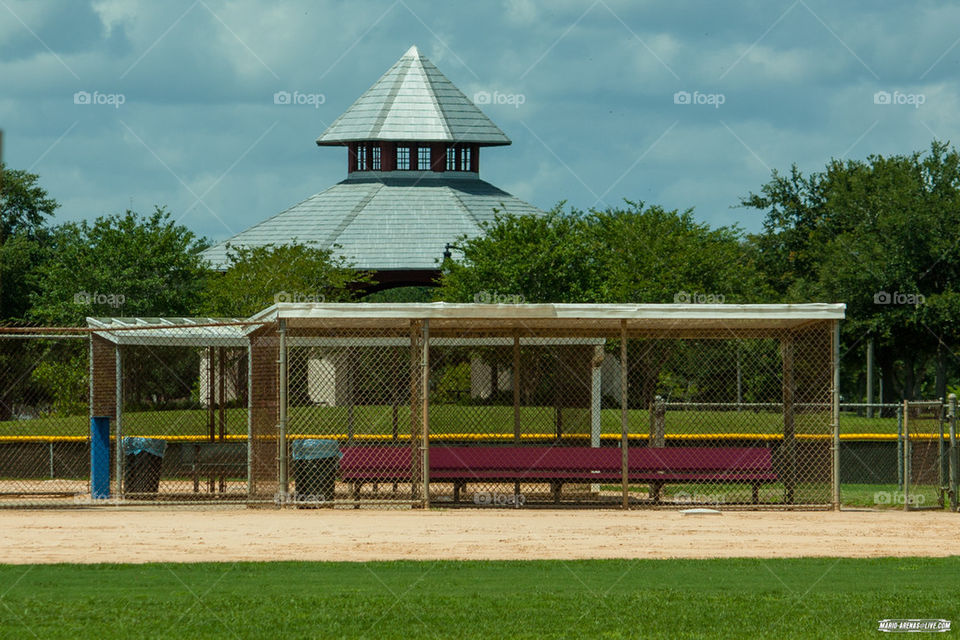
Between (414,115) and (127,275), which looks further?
(414,115)

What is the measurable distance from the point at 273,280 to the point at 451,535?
2917 cm

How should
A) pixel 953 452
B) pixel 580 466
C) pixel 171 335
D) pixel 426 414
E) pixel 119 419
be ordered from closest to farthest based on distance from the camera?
pixel 426 414, pixel 953 452, pixel 580 466, pixel 119 419, pixel 171 335

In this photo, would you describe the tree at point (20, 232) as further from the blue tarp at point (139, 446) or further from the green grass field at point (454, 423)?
the blue tarp at point (139, 446)

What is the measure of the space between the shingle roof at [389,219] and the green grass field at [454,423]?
14.3 meters

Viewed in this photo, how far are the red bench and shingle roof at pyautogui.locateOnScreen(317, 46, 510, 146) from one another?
138 feet

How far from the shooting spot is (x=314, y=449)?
1867 cm

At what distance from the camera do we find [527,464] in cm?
1928

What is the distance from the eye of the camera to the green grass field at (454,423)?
105 ft

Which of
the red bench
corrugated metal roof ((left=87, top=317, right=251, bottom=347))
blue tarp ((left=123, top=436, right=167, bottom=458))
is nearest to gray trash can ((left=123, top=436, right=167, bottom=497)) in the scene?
blue tarp ((left=123, top=436, right=167, bottom=458))

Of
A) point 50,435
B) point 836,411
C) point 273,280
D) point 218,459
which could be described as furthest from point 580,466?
point 273,280

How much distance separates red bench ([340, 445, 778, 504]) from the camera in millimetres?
19016

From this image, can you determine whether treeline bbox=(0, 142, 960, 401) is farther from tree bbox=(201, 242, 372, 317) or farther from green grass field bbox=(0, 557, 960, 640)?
green grass field bbox=(0, 557, 960, 640)

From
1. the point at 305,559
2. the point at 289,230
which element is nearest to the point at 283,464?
the point at 305,559

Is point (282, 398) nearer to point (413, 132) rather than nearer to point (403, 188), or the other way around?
point (403, 188)
